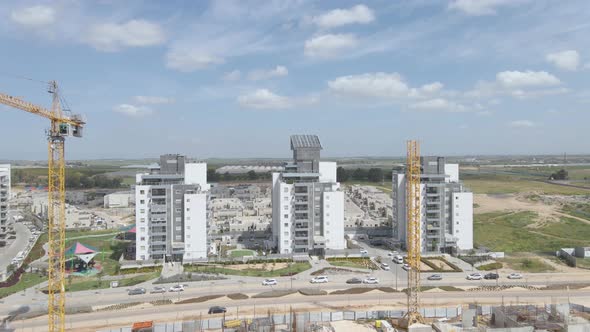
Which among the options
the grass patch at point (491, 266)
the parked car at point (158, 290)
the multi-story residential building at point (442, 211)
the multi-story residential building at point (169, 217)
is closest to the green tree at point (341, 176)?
the multi-story residential building at point (442, 211)

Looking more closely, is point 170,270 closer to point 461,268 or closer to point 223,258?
point 223,258

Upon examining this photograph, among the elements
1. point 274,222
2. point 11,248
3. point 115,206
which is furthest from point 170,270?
point 115,206

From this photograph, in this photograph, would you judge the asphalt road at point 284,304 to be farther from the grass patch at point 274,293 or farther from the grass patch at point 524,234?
the grass patch at point 524,234

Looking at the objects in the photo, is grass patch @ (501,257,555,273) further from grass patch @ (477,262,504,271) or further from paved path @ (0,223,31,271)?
paved path @ (0,223,31,271)

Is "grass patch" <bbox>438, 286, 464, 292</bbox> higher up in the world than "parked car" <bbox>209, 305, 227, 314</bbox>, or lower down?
higher up

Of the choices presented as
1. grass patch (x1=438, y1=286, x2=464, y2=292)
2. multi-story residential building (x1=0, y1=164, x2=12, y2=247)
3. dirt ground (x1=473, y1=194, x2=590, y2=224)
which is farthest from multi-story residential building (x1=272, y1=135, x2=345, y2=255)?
dirt ground (x1=473, y1=194, x2=590, y2=224)

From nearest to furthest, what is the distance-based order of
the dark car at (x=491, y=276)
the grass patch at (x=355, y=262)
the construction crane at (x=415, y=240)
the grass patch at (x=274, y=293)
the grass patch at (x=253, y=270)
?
the construction crane at (x=415, y=240)
the grass patch at (x=274, y=293)
the dark car at (x=491, y=276)
the grass patch at (x=253, y=270)
the grass patch at (x=355, y=262)
